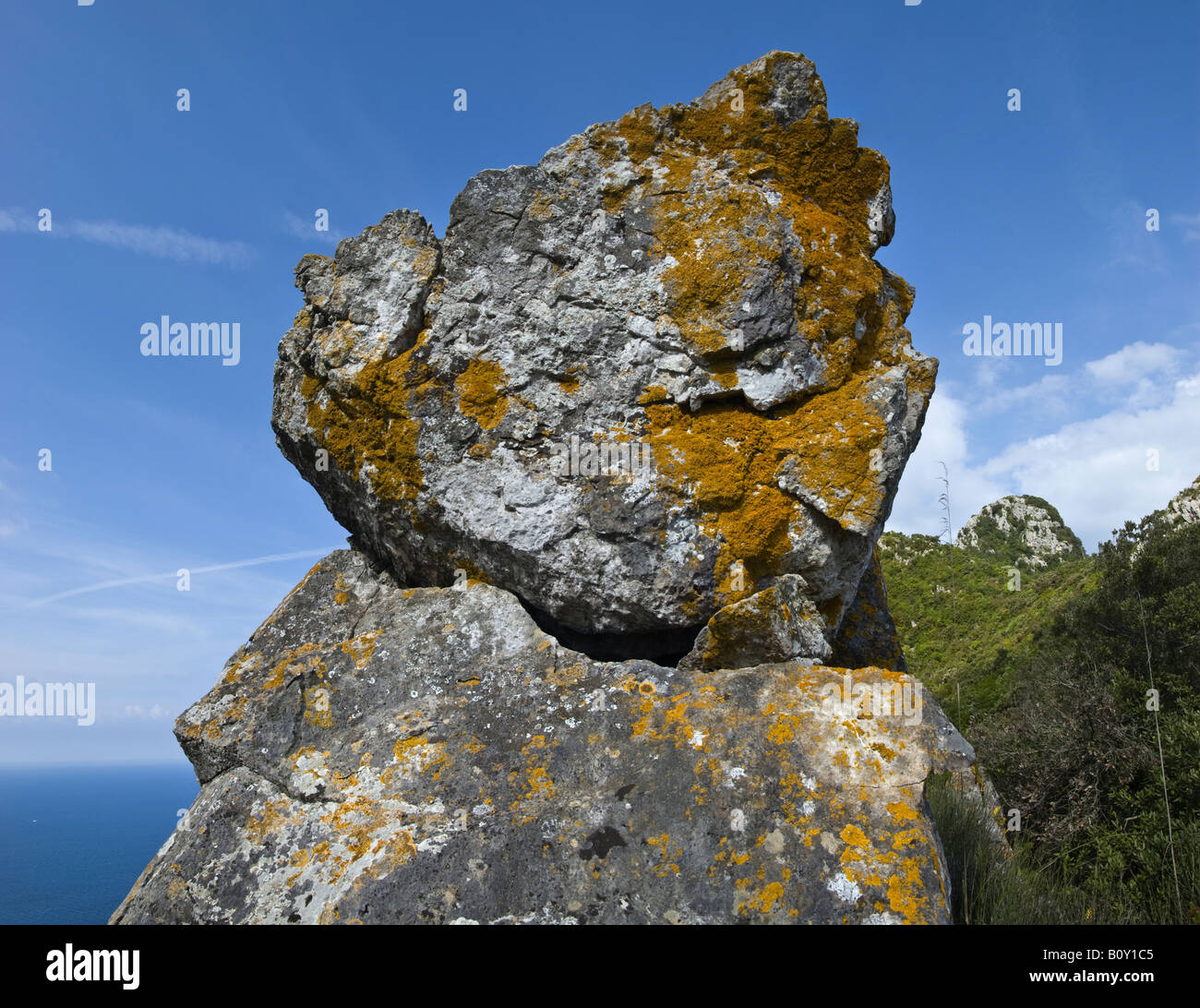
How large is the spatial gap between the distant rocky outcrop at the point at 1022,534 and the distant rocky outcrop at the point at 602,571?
22300 millimetres

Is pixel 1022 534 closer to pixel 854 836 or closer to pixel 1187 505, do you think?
pixel 1187 505

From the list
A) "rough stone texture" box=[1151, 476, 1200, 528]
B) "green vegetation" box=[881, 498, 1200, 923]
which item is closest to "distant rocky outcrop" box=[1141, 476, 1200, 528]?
"rough stone texture" box=[1151, 476, 1200, 528]

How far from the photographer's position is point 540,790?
394 cm

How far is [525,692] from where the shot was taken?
4.40 meters

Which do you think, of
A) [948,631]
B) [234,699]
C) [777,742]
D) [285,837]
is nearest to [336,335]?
[234,699]

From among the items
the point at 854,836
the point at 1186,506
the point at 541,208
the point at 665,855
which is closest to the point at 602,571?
the point at 665,855

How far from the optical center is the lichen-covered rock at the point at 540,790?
3.45 m

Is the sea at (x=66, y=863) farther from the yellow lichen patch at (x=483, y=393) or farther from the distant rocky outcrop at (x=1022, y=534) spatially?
the distant rocky outcrop at (x=1022, y=534)

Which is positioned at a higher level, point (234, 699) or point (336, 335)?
point (336, 335)

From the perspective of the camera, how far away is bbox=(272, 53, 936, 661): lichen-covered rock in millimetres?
4848

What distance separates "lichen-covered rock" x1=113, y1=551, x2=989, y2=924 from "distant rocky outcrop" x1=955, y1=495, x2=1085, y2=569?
2400 cm

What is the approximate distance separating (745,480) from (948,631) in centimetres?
1723

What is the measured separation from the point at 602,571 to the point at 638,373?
144 cm
